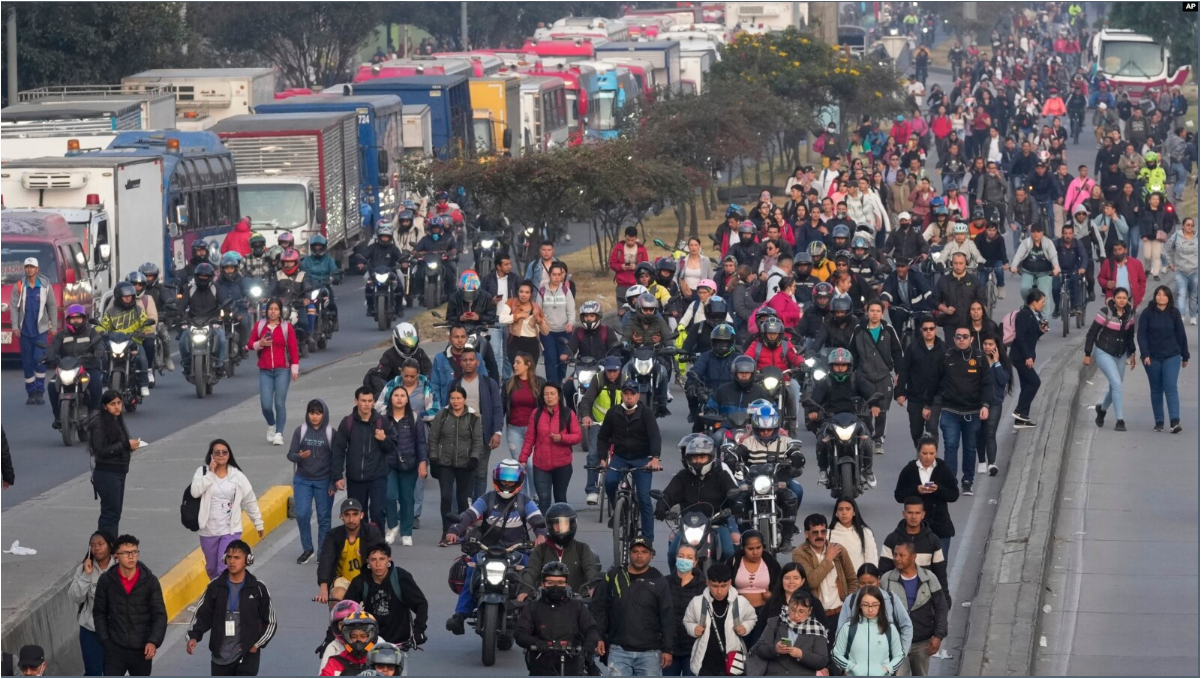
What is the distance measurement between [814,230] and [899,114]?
3034 cm

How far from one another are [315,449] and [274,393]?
5.24 meters

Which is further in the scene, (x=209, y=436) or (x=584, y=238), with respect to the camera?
(x=584, y=238)

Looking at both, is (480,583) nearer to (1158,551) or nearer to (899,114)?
(1158,551)

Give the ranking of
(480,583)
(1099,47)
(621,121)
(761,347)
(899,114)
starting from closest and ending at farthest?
(480,583) → (761,347) → (621,121) → (899,114) → (1099,47)

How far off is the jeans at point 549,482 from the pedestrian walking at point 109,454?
116 inches

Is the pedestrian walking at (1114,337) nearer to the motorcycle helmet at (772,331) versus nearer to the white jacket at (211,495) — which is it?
the motorcycle helmet at (772,331)

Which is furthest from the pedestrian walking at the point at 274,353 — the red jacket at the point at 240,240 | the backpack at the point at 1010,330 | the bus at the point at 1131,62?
the bus at the point at 1131,62

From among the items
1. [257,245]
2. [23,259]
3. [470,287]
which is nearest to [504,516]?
[470,287]

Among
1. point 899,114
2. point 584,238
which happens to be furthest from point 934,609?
point 899,114

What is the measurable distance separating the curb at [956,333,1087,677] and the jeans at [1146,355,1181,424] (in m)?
0.88

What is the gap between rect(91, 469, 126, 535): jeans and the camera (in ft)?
52.0

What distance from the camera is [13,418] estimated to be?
23.2m

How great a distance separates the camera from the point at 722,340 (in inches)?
704

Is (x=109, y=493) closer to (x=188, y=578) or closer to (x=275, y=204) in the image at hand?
(x=188, y=578)
